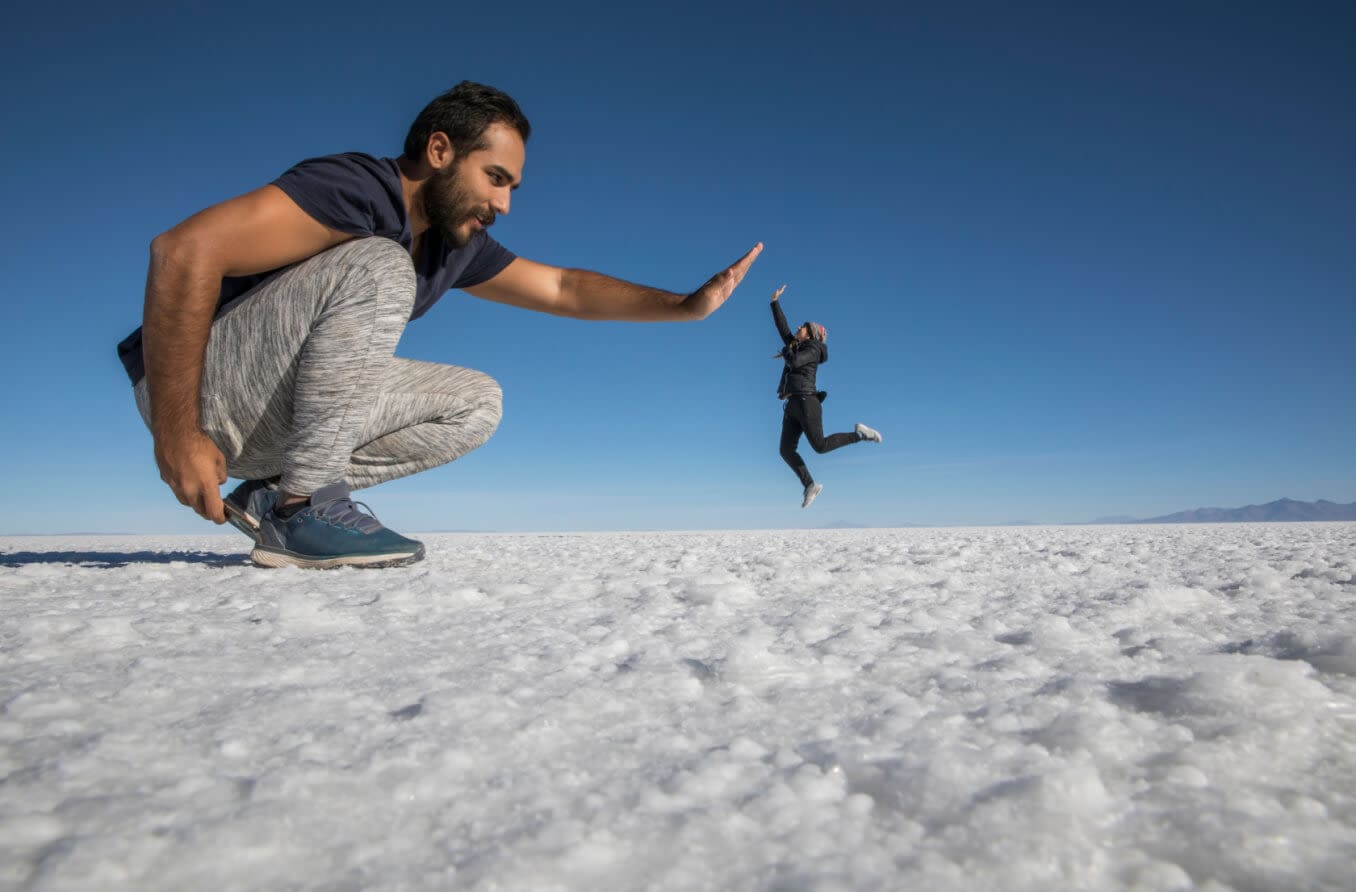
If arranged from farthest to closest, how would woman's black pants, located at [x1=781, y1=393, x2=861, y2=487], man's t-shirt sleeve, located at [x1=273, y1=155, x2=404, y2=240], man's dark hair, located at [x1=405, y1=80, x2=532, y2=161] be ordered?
woman's black pants, located at [x1=781, y1=393, x2=861, y2=487], man's dark hair, located at [x1=405, y1=80, x2=532, y2=161], man's t-shirt sleeve, located at [x1=273, y1=155, x2=404, y2=240]

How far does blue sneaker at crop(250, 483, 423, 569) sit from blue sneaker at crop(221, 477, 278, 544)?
0.39 ft

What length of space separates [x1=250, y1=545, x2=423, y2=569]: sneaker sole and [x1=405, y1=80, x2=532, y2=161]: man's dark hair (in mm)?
1240

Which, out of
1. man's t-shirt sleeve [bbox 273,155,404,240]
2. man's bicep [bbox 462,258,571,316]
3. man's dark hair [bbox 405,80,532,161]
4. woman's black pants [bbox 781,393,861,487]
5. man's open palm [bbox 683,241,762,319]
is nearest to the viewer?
man's t-shirt sleeve [bbox 273,155,404,240]

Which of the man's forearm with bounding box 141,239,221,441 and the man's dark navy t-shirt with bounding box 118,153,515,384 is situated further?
the man's dark navy t-shirt with bounding box 118,153,515,384

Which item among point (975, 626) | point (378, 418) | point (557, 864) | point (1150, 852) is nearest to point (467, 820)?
point (557, 864)

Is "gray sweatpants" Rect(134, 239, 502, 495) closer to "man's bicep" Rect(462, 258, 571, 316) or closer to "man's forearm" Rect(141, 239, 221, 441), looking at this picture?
"man's forearm" Rect(141, 239, 221, 441)

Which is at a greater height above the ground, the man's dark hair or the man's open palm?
the man's dark hair

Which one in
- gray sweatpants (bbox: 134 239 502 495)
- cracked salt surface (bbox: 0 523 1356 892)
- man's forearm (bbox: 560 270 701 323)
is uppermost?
man's forearm (bbox: 560 270 701 323)

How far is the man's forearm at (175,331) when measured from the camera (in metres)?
1.79

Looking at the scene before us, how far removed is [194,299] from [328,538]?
71 cm

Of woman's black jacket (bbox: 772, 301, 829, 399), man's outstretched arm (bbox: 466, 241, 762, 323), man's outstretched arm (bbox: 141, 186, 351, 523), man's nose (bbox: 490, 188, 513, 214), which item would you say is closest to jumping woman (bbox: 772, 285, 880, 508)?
woman's black jacket (bbox: 772, 301, 829, 399)

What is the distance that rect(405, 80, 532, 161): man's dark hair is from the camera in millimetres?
2295

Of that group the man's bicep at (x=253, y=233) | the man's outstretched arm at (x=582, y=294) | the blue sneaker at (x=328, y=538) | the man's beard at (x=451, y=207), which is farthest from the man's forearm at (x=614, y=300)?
the blue sneaker at (x=328, y=538)

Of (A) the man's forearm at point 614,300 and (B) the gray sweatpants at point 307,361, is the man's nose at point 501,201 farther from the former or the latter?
(A) the man's forearm at point 614,300
